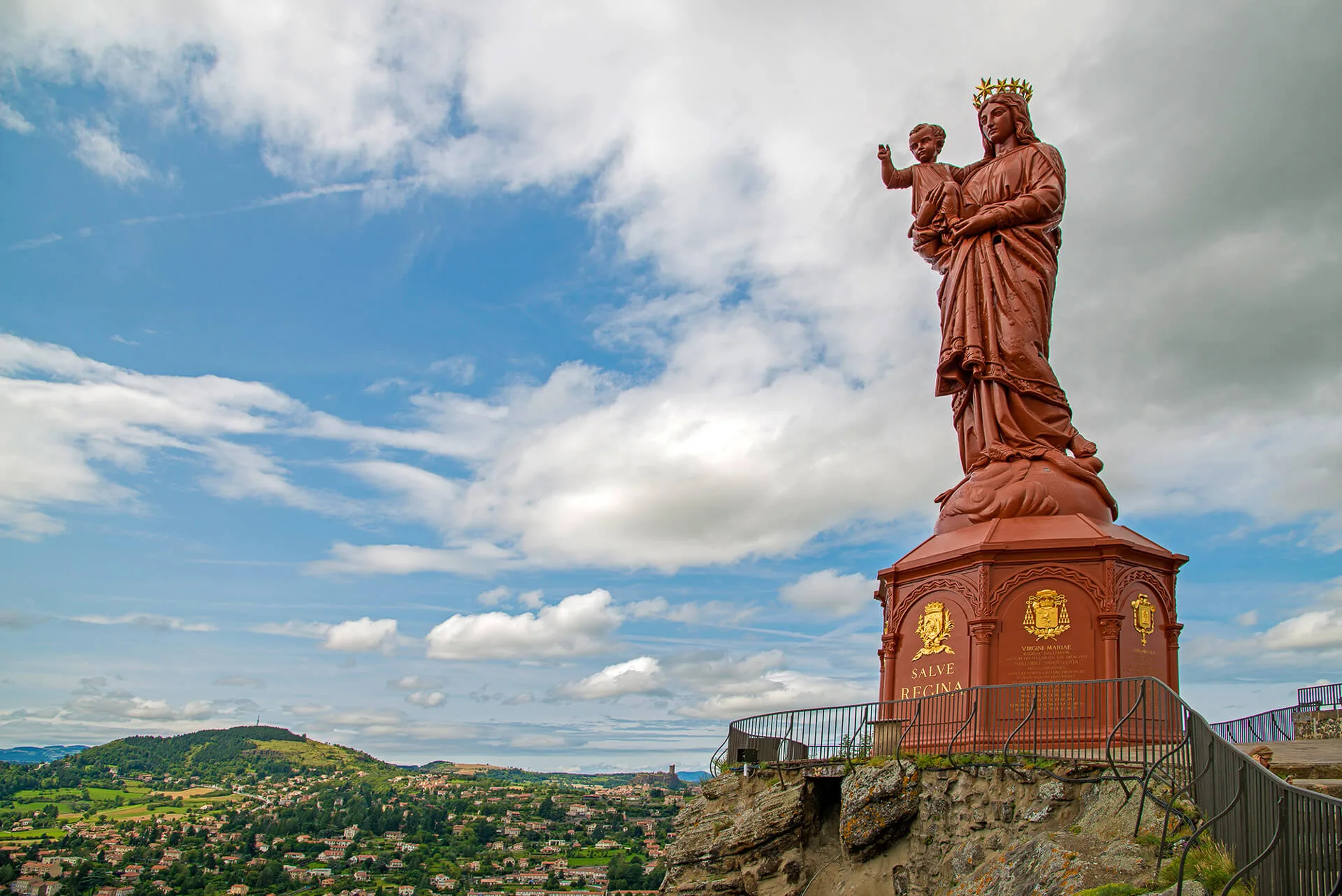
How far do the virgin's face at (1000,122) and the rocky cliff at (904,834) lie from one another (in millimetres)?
13038

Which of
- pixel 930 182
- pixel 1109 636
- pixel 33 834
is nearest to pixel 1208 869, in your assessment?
pixel 1109 636

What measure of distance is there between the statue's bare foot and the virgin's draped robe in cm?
14

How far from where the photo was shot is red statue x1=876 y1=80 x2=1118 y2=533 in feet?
59.7

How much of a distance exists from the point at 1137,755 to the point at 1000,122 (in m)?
13.5

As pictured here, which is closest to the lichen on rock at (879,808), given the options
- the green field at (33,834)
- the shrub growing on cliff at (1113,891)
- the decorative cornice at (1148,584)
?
the decorative cornice at (1148,584)

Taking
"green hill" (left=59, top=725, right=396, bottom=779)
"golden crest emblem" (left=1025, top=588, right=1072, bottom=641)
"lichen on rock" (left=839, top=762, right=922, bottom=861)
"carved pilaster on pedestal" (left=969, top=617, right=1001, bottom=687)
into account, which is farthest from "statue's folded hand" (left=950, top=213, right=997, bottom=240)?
"green hill" (left=59, top=725, right=396, bottom=779)

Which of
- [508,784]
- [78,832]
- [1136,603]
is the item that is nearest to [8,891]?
[78,832]

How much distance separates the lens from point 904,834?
569 inches

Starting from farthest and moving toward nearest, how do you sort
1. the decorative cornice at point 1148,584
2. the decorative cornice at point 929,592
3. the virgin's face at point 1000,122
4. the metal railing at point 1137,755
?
the virgin's face at point 1000,122, the decorative cornice at point 929,592, the decorative cornice at point 1148,584, the metal railing at point 1137,755

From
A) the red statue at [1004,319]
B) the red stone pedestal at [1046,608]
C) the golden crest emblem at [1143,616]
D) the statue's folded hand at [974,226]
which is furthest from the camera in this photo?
the statue's folded hand at [974,226]

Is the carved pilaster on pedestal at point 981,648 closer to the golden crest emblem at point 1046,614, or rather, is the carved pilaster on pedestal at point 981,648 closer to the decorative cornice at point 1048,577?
the decorative cornice at point 1048,577

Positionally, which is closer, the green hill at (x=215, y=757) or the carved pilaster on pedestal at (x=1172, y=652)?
the carved pilaster on pedestal at (x=1172, y=652)

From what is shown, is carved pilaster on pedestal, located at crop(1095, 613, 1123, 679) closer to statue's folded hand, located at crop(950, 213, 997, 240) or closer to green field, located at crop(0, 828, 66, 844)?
statue's folded hand, located at crop(950, 213, 997, 240)

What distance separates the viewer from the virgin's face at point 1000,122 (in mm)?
20969
